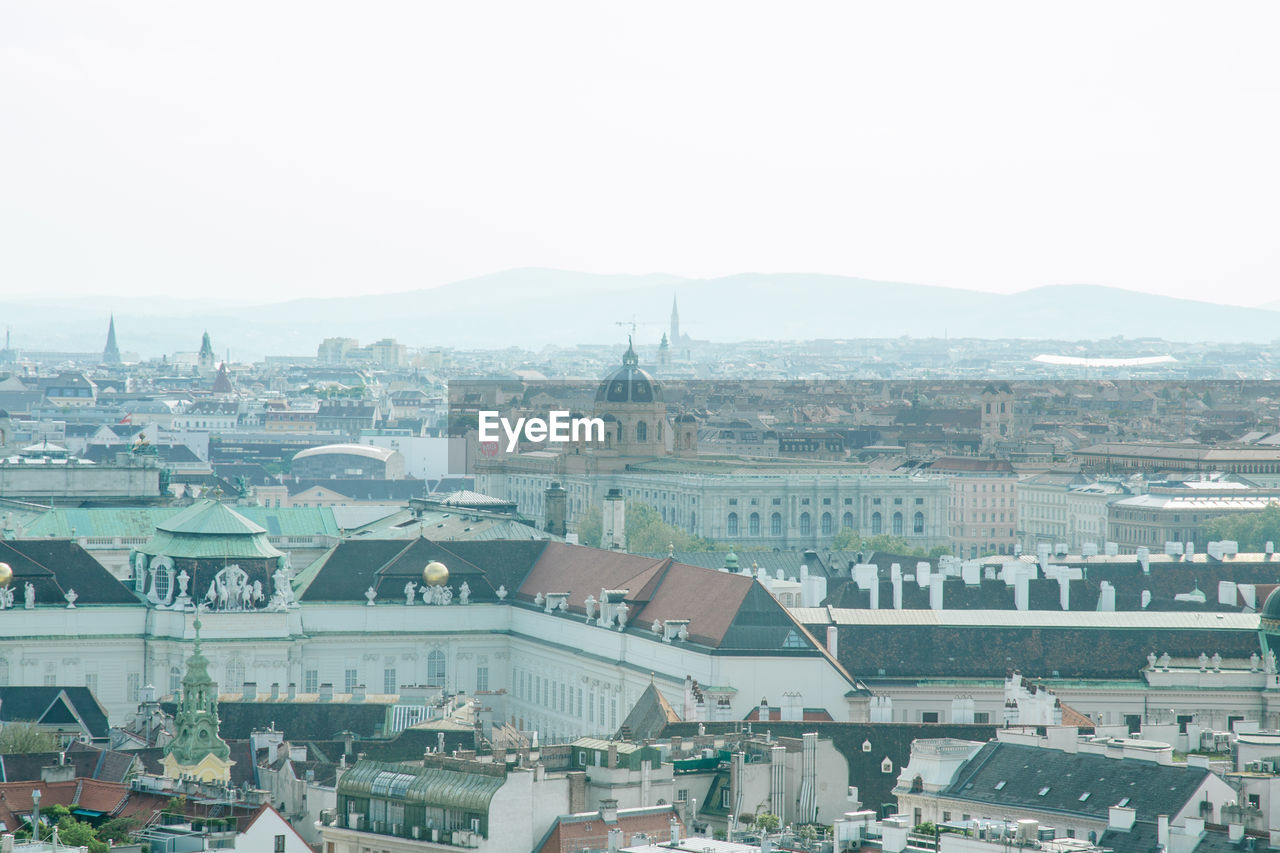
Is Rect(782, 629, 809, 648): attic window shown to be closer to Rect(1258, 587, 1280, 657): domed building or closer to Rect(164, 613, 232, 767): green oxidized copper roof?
Rect(1258, 587, 1280, 657): domed building

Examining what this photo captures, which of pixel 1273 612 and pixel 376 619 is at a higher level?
pixel 1273 612

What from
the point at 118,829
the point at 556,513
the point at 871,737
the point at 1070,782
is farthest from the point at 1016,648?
the point at 118,829

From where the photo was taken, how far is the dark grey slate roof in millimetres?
60438

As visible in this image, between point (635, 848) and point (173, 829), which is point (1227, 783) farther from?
point (173, 829)

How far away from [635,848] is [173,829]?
8.25 m

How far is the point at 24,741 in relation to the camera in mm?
74750

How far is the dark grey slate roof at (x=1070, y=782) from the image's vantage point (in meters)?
60.4

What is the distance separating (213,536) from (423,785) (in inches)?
1688

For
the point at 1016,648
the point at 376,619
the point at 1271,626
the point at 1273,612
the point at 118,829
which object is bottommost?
the point at 376,619

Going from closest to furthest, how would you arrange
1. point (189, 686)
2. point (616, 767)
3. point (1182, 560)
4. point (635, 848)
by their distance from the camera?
point (635, 848)
point (616, 767)
point (189, 686)
point (1182, 560)

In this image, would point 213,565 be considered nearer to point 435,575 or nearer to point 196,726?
point 435,575

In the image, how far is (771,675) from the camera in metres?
89.7

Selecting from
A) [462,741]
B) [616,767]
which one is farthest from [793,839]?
[462,741]

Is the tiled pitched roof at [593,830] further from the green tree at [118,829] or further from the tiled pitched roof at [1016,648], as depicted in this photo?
the tiled pitched roof at [1016,648]
